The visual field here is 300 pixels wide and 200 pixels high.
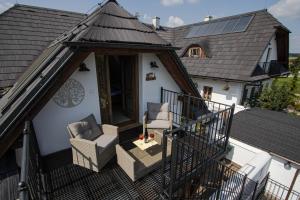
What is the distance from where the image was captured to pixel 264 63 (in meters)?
12.4

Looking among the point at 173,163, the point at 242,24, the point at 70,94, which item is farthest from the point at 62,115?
the point at 242,24

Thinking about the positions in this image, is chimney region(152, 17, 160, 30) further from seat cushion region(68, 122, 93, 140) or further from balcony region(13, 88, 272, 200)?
seat cushion region(68, 122, 93, 140)

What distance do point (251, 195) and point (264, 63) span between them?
1078cm

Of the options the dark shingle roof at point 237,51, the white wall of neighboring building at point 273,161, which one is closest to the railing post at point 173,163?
the white wall of neighboring building at point 273,161

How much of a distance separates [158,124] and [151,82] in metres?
1.54

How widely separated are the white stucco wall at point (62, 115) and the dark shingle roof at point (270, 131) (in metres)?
6.50

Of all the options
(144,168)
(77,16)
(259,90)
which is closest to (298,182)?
(144,168)

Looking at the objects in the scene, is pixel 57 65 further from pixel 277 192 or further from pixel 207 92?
pixel 207 92

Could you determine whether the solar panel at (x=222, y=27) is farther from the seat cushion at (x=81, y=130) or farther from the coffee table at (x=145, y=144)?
the seat cushion at (x=81, y=130)

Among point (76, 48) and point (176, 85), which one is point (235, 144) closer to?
point (176, 85)

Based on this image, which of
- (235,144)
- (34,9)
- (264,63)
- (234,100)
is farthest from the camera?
(264,63)

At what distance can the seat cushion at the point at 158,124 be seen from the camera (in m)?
5.09

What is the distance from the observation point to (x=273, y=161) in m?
6.32

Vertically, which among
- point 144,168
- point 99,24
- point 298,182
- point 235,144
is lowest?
point 298,182
